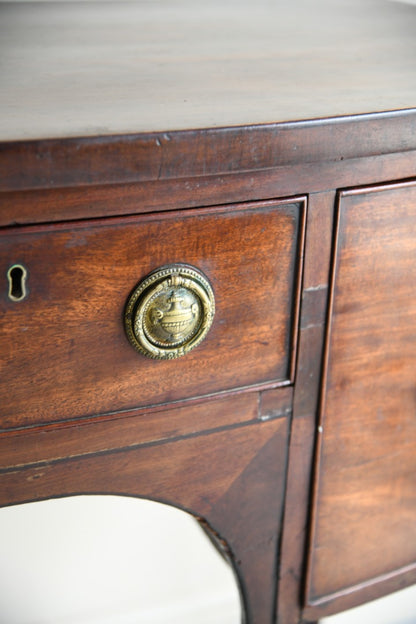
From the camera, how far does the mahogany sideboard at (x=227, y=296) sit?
1.43 ft

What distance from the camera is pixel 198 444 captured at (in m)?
0.54

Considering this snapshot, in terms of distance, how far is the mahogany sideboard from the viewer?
0.43m

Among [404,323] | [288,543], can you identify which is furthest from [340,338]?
[288,543]

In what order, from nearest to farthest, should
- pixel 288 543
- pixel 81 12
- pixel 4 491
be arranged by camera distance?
pixel 4 491 < pixel 288 543 < pixel 81 12

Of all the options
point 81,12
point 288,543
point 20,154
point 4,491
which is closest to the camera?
point 20,154

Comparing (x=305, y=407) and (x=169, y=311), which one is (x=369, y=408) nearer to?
(x=305, y=407)

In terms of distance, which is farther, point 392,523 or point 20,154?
point 392,523

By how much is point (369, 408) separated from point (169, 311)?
200mm

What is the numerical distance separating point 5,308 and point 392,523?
1.27 feet

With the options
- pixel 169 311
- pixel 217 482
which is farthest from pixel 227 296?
pixel 217 482

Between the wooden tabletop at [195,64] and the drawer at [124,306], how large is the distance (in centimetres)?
6

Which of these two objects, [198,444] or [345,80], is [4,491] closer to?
[198,444]

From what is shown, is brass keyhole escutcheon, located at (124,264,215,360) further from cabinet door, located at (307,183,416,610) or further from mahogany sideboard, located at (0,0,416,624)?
cabinet door, located at (307,183,416,610)

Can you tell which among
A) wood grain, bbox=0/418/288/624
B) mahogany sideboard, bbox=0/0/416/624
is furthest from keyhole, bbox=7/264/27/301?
wood grain, bbox=0/418/288/624
